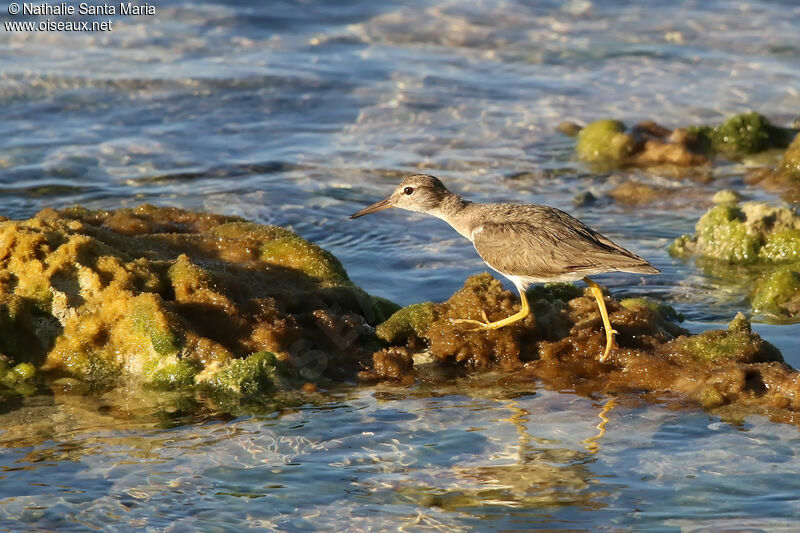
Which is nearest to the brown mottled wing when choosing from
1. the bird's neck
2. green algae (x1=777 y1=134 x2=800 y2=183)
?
the bird's neck

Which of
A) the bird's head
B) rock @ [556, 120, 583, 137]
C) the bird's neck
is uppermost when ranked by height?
rock @ [556, 120, 583, 137]

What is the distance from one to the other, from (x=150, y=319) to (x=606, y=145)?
6486mm

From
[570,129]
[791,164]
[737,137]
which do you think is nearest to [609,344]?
[791,164]

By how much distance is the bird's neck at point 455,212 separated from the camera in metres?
6.93

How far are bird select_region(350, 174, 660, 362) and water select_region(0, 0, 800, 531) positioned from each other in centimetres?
74

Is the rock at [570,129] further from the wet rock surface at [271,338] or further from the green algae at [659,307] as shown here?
the wet rock surface at [271,338]

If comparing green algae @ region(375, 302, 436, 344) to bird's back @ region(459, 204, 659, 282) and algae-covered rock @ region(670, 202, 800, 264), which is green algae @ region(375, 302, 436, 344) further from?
algae-covered rock @ region(670, 202, 800, 264)

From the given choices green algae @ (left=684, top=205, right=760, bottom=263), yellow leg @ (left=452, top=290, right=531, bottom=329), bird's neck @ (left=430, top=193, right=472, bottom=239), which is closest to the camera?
yellow leg @ (left=452, top=290, right=531, bottom=329)

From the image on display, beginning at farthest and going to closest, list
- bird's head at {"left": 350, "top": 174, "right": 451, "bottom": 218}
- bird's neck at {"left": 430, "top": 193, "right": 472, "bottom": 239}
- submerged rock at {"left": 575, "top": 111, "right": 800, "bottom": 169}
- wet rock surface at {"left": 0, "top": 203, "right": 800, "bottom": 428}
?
1. submerged rock at {"left": 575, "top": 111, "right": 800, "bottom": 169}
2. bird's head at {"left": 350, "top": 174, "right": 451, "bottom": 218}
3. bird's neck at {"left": 430, "top": 193, "right": 472, "bottom": 239}
4. wet rock surface at {"left": 0, "top": 203, "right": 800, "bottom": 428}

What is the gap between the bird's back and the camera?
593cm

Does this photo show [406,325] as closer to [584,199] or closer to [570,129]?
[584,199]

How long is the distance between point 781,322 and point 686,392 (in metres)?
1.55

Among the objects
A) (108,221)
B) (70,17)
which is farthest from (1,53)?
(108,221)

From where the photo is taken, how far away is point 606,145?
10711 millimetres
